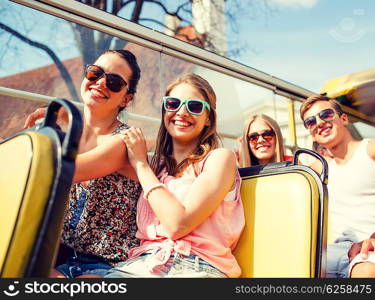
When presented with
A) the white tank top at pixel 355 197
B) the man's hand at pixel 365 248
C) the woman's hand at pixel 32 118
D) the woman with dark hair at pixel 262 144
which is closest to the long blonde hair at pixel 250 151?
the woman with dark hair at pixel 262 144

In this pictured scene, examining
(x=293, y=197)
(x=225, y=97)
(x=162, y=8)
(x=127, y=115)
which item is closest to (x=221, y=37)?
(x=162, y=8)

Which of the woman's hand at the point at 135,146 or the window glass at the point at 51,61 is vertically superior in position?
the window glass at the point at 51,61

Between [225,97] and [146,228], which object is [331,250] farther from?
[225,97]

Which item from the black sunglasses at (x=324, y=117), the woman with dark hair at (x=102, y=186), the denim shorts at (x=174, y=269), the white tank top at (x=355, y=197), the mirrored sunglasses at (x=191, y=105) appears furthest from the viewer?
the black sunglasses at (x=324, y=117)

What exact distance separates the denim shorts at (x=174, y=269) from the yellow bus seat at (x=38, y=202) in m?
0.44

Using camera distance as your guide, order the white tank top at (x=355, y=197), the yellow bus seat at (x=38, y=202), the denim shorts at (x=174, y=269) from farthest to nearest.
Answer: the white tank top at (x=355, y=197) < the denim shorts at (x=174, y=269) < the yellow bus seat at (x=38, y=202)

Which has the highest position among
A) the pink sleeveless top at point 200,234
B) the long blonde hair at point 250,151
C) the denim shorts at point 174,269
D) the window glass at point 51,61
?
the window glass at point 51,61

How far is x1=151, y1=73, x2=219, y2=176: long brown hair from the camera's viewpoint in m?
1.42

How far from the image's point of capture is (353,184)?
7.05ft

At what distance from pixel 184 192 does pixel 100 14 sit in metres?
1.33

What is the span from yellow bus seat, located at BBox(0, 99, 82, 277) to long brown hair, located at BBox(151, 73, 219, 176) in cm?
62

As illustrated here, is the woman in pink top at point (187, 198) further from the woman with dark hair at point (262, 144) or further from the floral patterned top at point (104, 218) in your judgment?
the woman with dark hair at point (262, 144)

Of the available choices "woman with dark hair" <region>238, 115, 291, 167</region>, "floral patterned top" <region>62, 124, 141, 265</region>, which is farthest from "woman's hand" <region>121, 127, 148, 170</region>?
"woman with dark hair" <region>238, 115, 291, 167</region>

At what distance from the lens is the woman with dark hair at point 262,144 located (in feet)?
8.11
